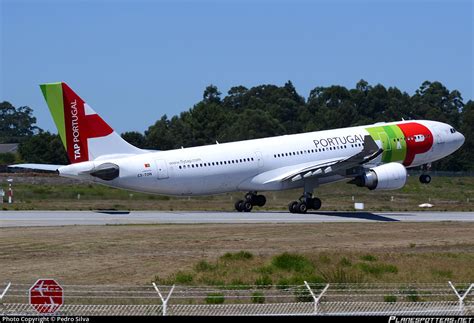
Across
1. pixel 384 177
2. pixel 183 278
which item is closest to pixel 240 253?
pixel 183 278

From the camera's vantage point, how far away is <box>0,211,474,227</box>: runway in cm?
4906

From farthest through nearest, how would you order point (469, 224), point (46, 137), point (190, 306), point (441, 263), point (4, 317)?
point (46, 137) → point (469, 224) → point (441, 263) → point (190, 306) → point (4, 317)

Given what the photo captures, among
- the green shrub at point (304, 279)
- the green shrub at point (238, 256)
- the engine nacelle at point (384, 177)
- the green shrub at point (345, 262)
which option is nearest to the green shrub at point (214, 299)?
the green shrub at point (304, 279)

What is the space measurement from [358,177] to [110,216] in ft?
50.5

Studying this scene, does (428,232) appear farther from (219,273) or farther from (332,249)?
(219,273)

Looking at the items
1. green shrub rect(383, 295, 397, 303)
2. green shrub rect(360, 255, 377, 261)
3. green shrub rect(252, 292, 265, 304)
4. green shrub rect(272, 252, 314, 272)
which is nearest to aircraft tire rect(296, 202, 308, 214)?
green shrub rect(360, 255, 377, 261)

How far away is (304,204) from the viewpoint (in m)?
57.8

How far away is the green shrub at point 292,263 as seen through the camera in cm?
3372

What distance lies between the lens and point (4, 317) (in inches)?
777

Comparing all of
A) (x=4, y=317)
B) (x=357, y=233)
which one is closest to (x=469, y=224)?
(x=357, y=233)

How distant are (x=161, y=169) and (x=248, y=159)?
19.7 feet

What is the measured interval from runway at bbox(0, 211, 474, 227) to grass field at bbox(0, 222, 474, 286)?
2.70 m

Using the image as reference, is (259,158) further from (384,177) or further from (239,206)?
(384,177)

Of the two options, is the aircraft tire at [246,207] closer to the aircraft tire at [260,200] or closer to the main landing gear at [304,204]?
the aircraft tire at [260,200]
